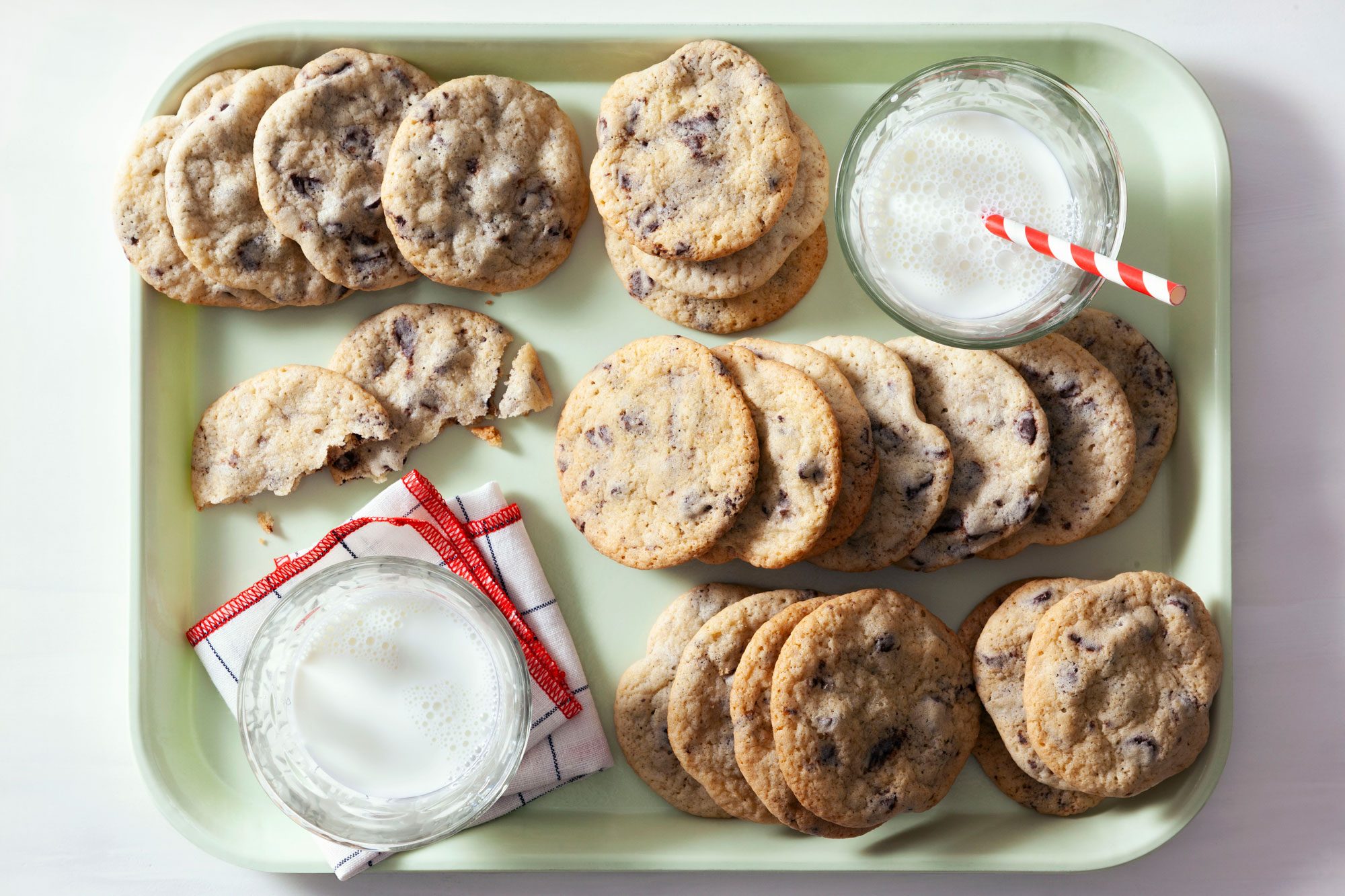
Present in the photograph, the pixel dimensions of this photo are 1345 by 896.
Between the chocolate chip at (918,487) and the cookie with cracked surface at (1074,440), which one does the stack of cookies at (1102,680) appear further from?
the chocolate chip at (918,487)

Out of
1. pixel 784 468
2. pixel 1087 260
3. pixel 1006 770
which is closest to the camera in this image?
pixel 1087 260

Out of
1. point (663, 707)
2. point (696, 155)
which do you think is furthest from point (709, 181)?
point (663, 707)

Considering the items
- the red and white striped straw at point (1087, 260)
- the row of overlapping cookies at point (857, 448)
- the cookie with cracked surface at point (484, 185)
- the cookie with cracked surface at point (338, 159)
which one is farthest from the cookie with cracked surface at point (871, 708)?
the cookie with cracked surface at point (338, 159)

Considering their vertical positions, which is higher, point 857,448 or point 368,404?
point 368,404

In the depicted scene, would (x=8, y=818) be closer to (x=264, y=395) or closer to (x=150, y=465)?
(x=150, y=465)

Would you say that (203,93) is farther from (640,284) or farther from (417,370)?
(640,284)

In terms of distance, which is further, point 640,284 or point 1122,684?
point 640,284
